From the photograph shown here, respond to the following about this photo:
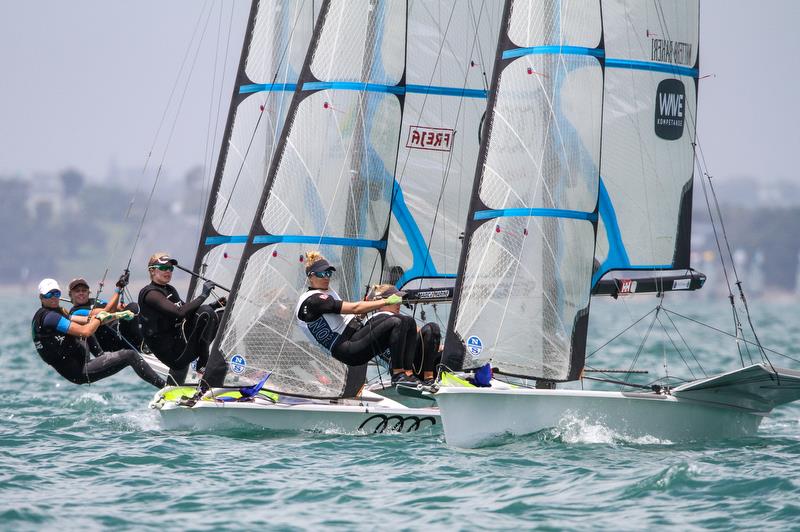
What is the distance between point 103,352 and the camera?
13.6 meters

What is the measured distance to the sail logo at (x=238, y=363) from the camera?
12352 millimetres

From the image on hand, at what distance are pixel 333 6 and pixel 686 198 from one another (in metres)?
3.98

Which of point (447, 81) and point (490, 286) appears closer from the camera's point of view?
point (490, 286)

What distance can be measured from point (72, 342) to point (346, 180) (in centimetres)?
296

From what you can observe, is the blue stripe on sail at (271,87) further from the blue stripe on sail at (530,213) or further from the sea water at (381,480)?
the blue stripe on sail at (530,213)

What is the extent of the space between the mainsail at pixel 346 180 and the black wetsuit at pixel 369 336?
73 cm

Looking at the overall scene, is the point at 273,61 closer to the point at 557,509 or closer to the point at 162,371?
the point at 162,371

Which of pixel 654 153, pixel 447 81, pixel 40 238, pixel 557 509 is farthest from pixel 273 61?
pixel 40 238

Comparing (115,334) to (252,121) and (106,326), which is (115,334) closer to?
(106,326)

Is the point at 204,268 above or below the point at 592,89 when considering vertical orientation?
below

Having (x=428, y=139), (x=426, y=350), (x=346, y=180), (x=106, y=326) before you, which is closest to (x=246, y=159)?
(x=428, y=139)

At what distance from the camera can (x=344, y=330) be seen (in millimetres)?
11781

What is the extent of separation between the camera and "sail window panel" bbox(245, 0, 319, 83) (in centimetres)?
1616

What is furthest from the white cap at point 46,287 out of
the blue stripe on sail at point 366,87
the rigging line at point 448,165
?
the rigging line at point 448,165
